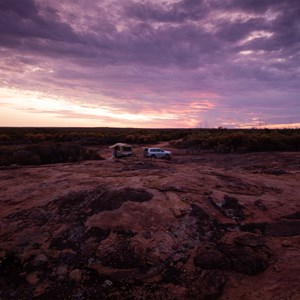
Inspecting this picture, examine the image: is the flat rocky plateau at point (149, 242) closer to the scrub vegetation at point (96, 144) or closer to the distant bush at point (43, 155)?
the distant bush at point (43, 155)

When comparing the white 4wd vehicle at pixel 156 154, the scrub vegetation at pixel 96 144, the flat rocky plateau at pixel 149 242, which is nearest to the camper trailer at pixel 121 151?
the white 4wd vehicle at pixel 156 154

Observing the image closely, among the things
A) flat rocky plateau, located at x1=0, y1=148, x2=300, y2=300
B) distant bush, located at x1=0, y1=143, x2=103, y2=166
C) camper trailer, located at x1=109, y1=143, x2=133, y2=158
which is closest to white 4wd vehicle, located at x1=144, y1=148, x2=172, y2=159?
camper trailer, located at x1=109, y1=143, x2=133, y2=158

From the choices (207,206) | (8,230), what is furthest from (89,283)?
(207,206)

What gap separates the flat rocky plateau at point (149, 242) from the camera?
16.9 feet

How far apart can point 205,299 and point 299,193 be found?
674cm

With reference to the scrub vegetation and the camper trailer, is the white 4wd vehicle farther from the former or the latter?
the scrub vegetation

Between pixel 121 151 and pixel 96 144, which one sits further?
pixel 96 144

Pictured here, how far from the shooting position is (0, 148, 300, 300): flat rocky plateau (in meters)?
5.16

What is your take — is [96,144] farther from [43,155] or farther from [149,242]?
[149,242]

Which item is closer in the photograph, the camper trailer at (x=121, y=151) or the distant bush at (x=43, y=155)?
the distant bush at (x=43, y=155)

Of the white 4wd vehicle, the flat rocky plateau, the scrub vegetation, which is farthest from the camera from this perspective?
the white 4wd vehicle

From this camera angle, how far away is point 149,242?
249 inches

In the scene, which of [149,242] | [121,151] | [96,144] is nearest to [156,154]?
[121,151]

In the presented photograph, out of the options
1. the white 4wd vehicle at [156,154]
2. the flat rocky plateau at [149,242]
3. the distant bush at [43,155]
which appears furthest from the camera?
the white 4wd vehicle at [156,154]
